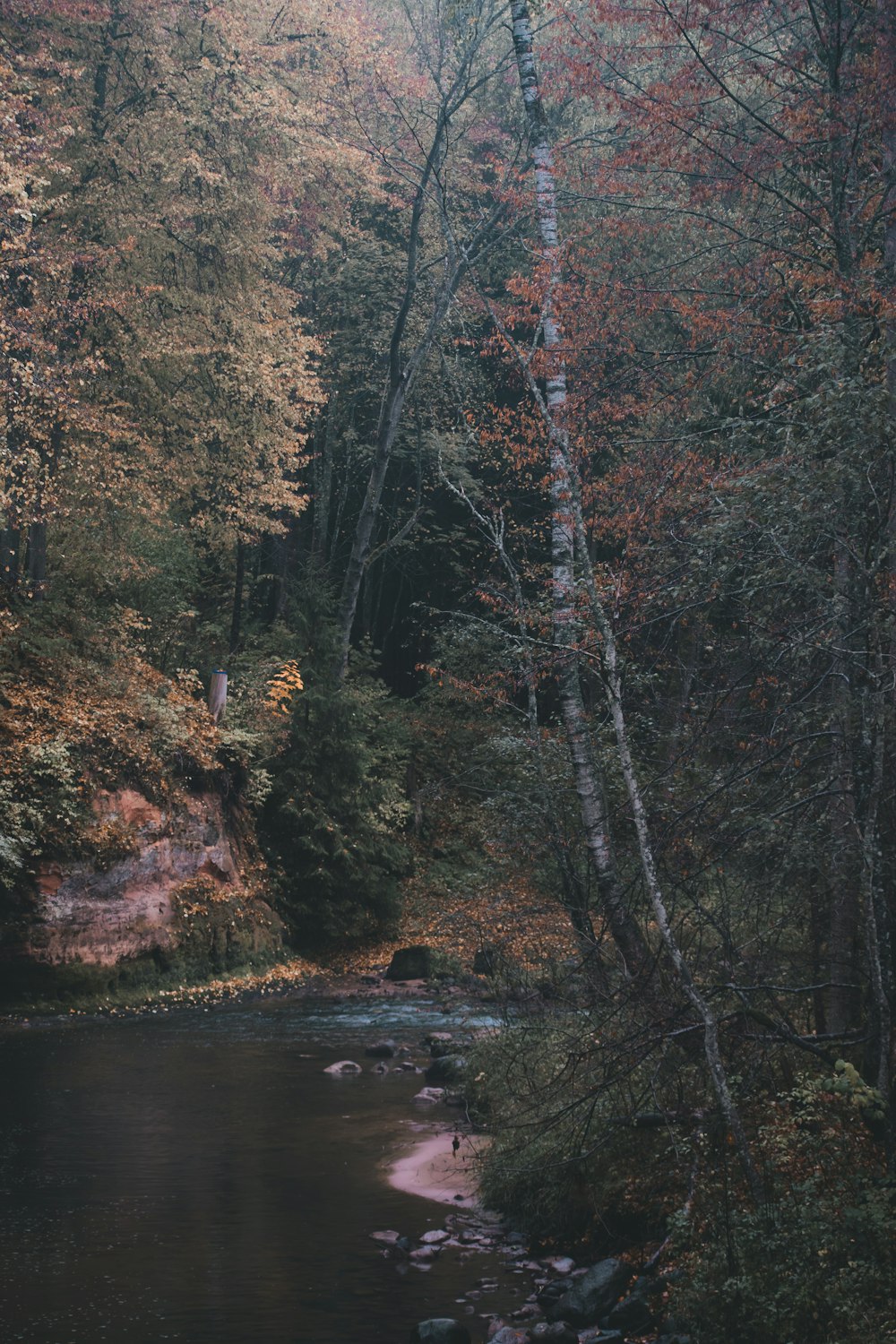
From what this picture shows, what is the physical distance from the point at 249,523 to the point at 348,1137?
12.8 m

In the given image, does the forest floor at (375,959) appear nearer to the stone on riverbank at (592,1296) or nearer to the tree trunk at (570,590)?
the tree trunk at (570,590)

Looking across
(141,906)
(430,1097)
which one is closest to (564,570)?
(430,1097)

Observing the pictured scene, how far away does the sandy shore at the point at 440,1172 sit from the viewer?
912 cm

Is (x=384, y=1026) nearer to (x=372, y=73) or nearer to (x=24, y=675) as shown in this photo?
(x=24, y=675)

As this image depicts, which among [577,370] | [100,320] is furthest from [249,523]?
[577,370]

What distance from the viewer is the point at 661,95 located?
10.1 m

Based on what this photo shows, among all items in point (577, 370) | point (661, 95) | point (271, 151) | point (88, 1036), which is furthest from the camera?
point (271, 151)

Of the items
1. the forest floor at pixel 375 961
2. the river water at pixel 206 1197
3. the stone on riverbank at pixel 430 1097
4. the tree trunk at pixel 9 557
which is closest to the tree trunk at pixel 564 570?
the forest floor at pixel 375 961

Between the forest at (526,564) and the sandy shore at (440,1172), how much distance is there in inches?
15.0

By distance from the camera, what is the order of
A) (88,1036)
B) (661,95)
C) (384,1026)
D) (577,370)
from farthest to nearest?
(384,1026) → (88,1036) → (577,370) → (661,95)

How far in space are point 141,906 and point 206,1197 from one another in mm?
8198

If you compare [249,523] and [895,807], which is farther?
[249,523]

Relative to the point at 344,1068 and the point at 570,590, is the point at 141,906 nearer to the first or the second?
the point at 344,1068

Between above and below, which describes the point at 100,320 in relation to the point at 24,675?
above
